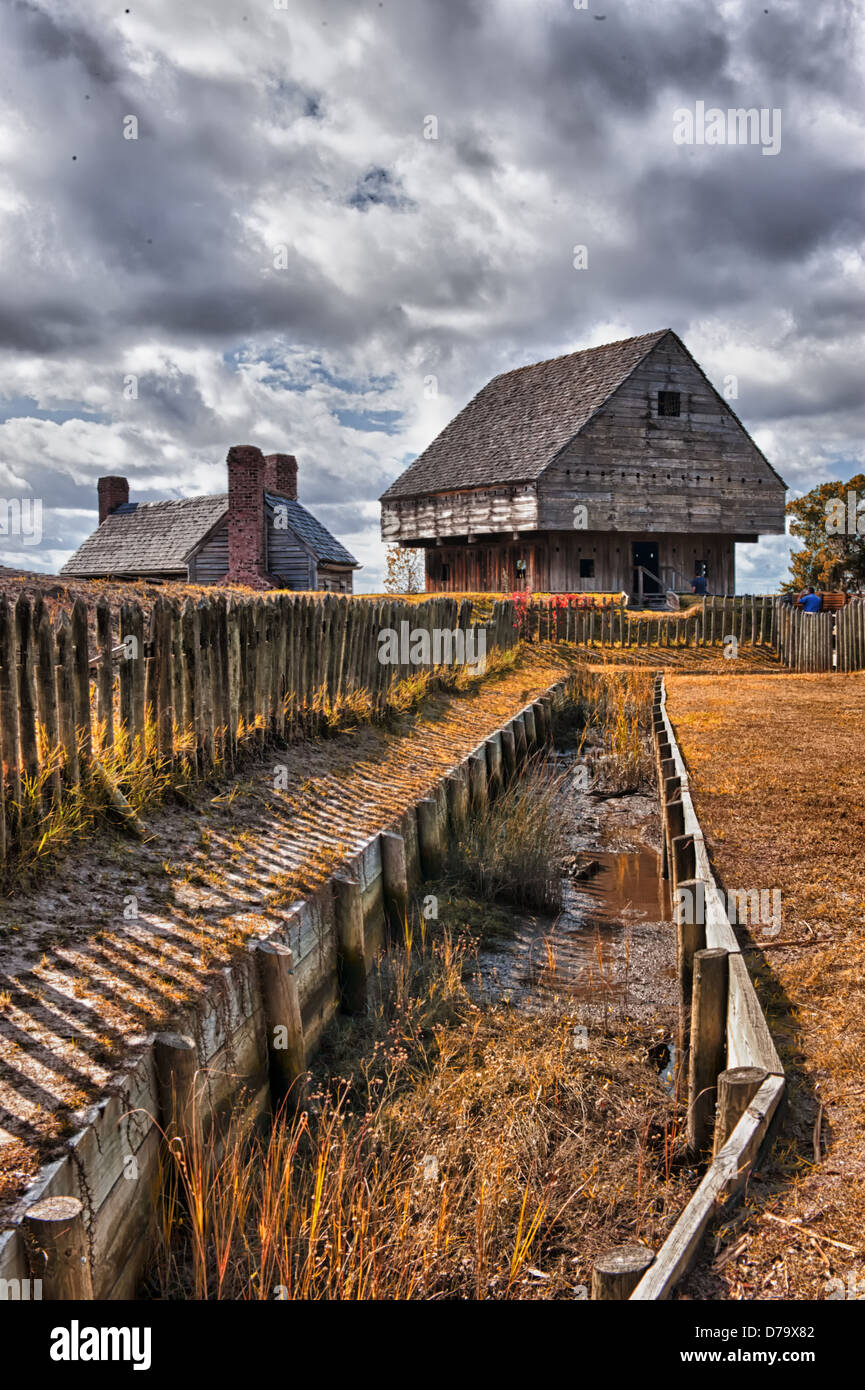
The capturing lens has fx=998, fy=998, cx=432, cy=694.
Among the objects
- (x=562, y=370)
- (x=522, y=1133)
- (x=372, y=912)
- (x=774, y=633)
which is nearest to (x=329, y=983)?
(x=372, y=912)

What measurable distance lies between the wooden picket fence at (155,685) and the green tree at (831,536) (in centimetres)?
3866

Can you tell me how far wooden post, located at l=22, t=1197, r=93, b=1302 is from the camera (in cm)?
270

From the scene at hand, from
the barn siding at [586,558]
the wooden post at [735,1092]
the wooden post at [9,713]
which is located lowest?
the wooden post at [735,1092]

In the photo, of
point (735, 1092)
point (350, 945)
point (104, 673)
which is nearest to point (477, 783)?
point (350, 945)

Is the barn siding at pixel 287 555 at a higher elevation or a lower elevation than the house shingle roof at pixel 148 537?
lower

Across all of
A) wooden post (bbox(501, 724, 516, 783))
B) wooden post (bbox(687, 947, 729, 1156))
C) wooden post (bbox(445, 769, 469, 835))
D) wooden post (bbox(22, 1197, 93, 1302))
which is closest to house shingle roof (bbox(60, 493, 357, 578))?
wooden post (bbox(501, 724, 516, 783))

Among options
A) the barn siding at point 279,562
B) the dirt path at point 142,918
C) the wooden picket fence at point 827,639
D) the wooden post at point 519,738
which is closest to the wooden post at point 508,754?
the wooden post at point 519,738

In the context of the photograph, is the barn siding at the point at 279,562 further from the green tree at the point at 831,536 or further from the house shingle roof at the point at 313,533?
the green tree at the point at 831,536

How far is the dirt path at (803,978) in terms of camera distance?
2900 millimetres

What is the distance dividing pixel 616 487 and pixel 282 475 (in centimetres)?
1276

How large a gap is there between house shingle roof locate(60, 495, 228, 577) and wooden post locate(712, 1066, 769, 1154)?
34790mm

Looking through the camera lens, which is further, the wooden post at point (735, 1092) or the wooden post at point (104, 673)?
the wooden post at point (104, 673)

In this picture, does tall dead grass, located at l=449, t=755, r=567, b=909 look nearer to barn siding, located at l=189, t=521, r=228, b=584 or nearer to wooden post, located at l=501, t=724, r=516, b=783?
wooden post, located at l=501, t=724, r=516, b=783

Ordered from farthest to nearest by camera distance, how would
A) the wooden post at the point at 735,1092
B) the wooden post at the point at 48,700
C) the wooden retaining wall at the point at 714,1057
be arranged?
the wooden post at the point at 48,700
the wooden post at the point at 735,1092
the wooden retaining wall at the point at 714,1057
